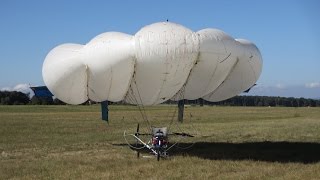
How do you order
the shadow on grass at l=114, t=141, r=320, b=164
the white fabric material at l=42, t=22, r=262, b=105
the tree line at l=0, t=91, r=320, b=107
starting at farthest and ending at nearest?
the tree line at l=0, t=91, r=320, b=107, the shadow on grass at l=114, t=141, r=320, b=164, the white fabric material at l=42, t=22, r=262, b=105

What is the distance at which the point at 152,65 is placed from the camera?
473 inches

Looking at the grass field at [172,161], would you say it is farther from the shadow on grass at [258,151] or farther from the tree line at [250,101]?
the tree line at [250,101]

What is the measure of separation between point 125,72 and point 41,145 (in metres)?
6.91

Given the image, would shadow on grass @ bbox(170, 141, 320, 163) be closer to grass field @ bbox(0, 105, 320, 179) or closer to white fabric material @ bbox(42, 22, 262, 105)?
grass field @ bbox(0, 105, 320, 179)

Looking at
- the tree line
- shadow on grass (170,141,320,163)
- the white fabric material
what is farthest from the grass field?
the tree line

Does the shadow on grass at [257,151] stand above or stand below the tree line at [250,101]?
above

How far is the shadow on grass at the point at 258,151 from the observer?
13847mm

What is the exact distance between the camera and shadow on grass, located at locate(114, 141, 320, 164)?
1384 cm

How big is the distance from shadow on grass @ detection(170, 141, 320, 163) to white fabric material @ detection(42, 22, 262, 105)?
1.95 metres

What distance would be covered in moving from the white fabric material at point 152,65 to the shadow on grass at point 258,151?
195cm

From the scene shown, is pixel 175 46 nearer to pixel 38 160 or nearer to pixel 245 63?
pixel 245 63

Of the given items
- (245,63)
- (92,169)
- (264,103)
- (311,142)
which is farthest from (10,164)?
(264,103)

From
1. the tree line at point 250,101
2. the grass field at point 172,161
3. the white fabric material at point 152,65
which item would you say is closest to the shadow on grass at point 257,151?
the grass field at point 172,161

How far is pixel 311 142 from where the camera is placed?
18.2 meters
